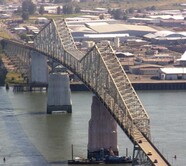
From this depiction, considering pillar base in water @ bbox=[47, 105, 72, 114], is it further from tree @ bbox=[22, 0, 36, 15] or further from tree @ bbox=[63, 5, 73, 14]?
tree @ bbox=[63, 5, 73, 14]

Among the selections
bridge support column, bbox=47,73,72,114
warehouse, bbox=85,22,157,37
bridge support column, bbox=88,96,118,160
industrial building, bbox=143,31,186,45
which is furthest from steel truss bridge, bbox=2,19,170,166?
warehouse, bbox=85,22,157,37

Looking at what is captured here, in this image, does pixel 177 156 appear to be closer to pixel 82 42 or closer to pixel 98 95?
pixel 98 95

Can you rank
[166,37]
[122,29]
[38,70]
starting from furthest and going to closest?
[122,29] < [166,37] < [38,70]

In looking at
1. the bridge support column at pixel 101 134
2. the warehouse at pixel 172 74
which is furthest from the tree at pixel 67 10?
the bridge support column at pixel 101 134

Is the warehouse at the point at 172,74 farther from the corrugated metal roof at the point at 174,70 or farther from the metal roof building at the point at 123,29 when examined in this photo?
the metal roof building at the point at 123,29

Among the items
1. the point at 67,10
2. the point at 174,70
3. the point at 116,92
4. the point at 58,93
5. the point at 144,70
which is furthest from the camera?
the point at 67,10

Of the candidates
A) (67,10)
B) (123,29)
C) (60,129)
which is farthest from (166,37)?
(60,129)

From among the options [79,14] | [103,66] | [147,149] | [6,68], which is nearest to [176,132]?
[103,66]

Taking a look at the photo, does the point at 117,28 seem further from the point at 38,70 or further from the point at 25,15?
the point at 38,70
